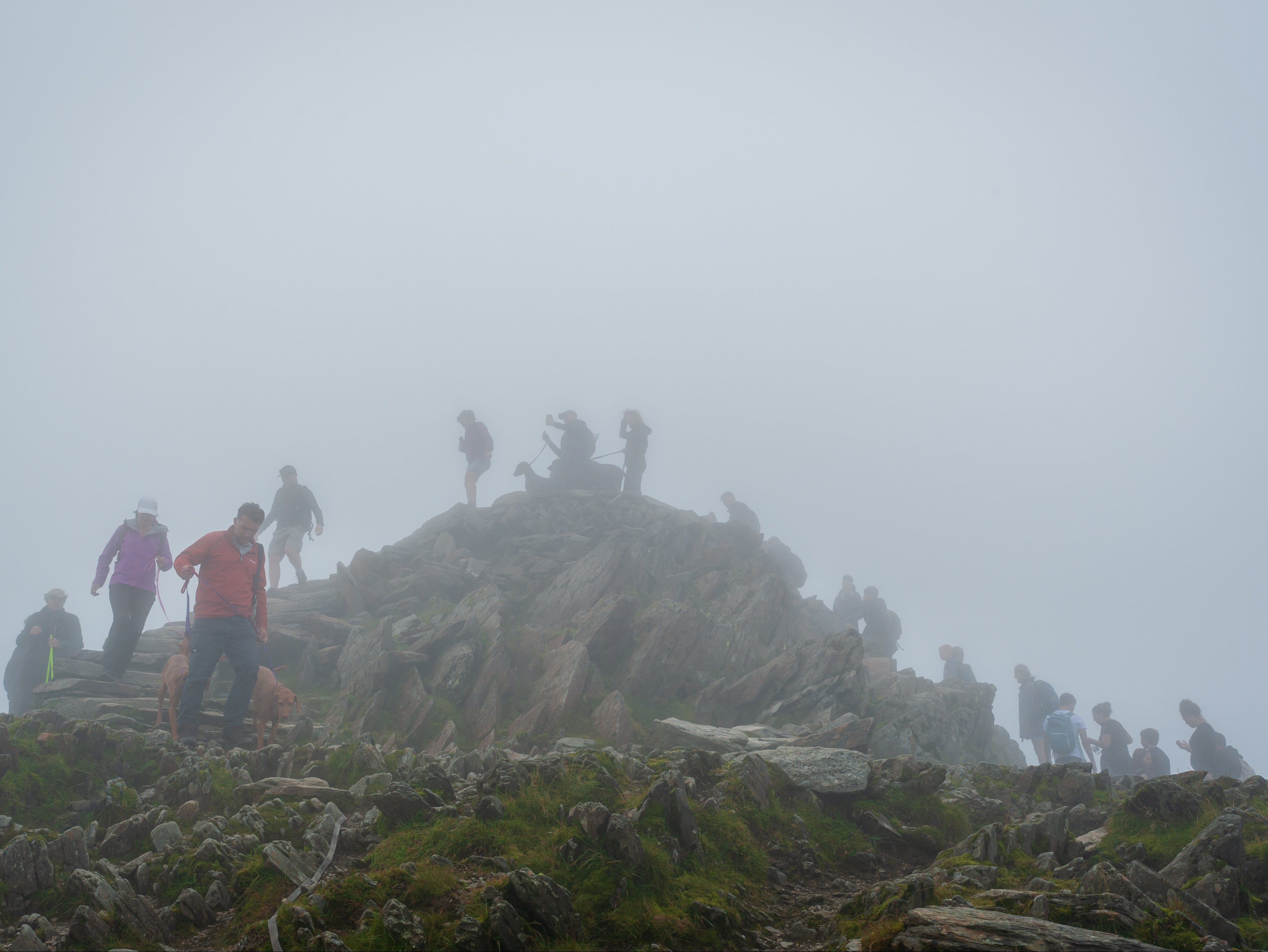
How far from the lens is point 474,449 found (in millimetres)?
37781

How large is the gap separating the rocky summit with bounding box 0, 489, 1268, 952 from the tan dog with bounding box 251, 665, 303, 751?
2.25 feet

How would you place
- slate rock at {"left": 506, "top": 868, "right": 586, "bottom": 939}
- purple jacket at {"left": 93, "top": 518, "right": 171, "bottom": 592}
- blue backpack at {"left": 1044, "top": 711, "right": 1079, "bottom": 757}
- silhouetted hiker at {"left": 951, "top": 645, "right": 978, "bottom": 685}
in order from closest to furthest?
1. slate rock at {"left": 506, "top": 868, "right": 586, "bottom": 939}
2. purple jacket at {"left": 93, "top": 518, "right": 171, "bottom": 592}
3. blue backpack at {"left": 1044, "top": 711, "right": 1079, "bottom": 757}
4. silhouetted hiker at {"left": 951, "top": 645, "right": 978, "bottom": 685}

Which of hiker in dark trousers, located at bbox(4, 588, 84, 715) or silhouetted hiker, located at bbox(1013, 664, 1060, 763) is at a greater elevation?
hiker in dark trousers, located at bbox(4, 588, 84, 715)

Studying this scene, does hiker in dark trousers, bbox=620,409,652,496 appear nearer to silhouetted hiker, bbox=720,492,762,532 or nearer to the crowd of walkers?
silhouetted hiker, bbox=720,492,762,532

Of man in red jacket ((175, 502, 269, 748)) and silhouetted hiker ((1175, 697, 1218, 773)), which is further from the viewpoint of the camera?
silhouetted hiker ((1175, 697, 1218, 773))

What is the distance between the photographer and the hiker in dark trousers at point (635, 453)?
4216 cm

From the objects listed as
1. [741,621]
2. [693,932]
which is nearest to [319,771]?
[693,932]

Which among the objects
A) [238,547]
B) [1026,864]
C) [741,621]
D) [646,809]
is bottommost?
[1026,864]

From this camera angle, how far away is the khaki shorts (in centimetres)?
3145

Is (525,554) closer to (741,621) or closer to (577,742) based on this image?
(741,621)

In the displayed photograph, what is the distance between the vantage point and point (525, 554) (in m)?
35.3

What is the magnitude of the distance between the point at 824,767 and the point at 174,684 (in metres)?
14.8

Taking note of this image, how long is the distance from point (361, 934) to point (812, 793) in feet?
28.1

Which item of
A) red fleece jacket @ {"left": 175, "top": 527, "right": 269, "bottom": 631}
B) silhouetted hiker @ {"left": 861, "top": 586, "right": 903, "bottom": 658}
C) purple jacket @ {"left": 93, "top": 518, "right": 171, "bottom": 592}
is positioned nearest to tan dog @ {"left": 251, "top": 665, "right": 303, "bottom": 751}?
red fleece jacket @ {"left": 175, "top": 527, "right": 269, "bottom": 631}
